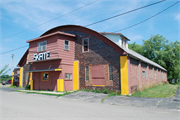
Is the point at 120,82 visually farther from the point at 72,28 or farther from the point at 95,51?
the point at 72,28

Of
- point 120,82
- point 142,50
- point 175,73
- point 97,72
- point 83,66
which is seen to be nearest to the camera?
point 120,82

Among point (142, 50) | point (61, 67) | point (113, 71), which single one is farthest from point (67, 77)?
point (142, 50)

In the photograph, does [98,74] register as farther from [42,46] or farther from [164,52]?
[164,52]

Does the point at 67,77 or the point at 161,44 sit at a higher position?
the point at 161,44

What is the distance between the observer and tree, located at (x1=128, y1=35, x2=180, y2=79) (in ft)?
136

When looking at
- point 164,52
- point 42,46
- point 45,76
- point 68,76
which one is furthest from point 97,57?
point 164,52

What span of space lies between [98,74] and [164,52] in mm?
33172

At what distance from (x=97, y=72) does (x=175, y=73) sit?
3719 cm

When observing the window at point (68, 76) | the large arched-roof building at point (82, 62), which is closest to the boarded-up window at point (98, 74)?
the large arched-roof building at point (82, 62)

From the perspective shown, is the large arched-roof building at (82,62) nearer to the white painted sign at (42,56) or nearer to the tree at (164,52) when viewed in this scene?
the white painted sign at (42,56)

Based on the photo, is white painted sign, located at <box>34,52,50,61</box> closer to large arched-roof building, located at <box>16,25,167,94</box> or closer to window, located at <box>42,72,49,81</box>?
large arched-roof building, located at <box>16,25,167,94</box>

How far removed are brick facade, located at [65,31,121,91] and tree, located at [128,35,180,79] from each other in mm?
31641

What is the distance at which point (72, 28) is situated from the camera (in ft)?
63.1

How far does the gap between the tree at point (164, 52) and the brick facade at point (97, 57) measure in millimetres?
31641
